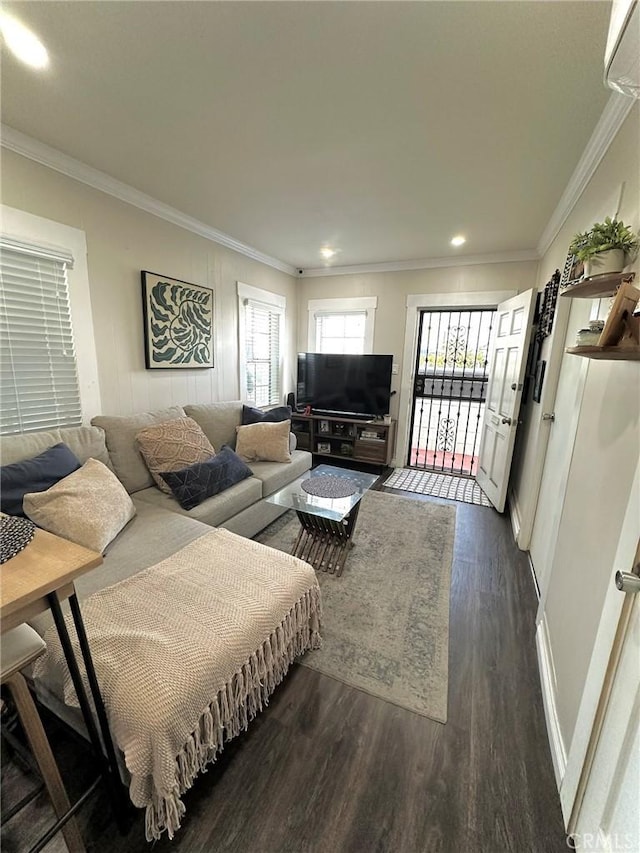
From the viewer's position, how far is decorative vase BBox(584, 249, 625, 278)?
4.08ft

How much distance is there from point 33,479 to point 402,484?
10.6 feet

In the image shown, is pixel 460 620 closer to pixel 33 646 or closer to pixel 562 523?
pixel 562 523

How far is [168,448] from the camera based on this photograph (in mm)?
2369

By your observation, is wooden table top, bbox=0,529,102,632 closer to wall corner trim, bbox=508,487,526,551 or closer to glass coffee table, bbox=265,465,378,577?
glass coffee table, bbox=265,465,378,577

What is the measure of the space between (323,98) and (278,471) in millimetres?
2340

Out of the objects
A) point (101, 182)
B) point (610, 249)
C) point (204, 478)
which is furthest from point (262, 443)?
point (610, 249)

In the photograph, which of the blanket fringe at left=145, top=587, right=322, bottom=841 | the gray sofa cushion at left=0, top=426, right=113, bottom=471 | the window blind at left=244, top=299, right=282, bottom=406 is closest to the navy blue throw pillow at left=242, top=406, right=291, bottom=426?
the window blind at left=244, top=299, right=282, bottom=406

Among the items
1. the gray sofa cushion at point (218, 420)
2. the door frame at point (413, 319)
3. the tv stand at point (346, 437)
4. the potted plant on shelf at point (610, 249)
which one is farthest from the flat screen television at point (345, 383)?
the potted plant on shelf at point (610, 249)

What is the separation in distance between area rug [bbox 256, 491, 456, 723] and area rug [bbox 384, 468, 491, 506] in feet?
1.92

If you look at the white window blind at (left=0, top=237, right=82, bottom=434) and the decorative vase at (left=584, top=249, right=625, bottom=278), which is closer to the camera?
the decorative vase at (left=584, top=249, right=625, bottom=278)

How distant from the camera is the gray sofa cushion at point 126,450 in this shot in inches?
88.0

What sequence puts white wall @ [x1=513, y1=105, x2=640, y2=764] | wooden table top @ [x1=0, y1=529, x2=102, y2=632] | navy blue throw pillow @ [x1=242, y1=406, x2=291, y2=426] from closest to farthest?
wooden table top @ [x1=0, y1=529, x2=102, y2=632]
white wall @ [x1=513, y1=105, x2=640, y2=764]
navy blue throw pillow @ [x1=242, y1=406, x2=291, y2=426]

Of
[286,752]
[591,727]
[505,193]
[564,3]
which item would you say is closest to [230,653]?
[286,752]

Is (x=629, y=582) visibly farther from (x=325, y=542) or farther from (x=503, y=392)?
(x=503, y=392)
